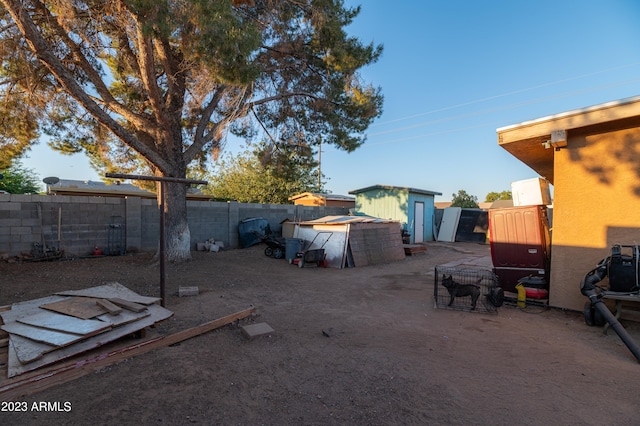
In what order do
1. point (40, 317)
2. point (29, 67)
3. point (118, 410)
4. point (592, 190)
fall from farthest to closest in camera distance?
1. point (29, 67)
2. point (592, 190)
3. point (40, 317)
4. point (118, 410)

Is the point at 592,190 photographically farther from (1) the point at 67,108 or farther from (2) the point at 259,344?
(1) the point at 67,108

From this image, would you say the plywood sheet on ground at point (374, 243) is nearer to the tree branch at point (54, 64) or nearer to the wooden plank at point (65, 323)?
the tree branch at point (54, 64)

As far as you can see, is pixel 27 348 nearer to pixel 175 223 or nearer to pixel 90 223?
pixel 175 223

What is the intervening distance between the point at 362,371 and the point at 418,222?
14.1 metres

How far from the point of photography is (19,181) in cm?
1908

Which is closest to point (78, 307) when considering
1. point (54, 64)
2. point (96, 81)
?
point (54, 64)

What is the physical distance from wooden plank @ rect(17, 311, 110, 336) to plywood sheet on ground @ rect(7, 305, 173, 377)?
3.7 inches

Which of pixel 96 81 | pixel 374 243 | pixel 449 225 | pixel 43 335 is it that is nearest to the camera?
pixel 43 335

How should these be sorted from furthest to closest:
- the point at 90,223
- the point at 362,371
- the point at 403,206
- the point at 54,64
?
the point at 403,206 < the point at 90,223 < the point at 54,64 < the point at 362,371

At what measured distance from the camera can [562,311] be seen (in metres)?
5.13

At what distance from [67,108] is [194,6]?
6.78 meters

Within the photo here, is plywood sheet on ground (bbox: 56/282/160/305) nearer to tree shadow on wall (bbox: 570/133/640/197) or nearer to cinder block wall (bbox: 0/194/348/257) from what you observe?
cinder block wall (bbox: 0/194/348/257)

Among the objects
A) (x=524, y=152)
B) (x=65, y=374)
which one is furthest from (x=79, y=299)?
(x=524, y=152)

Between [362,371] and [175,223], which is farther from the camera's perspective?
[175,223]
